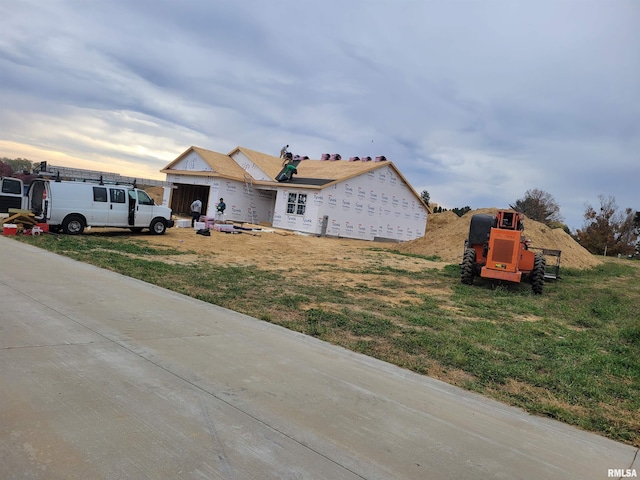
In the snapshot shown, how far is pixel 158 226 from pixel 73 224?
3.75 meters

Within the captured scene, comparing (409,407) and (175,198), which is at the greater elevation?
(175,198)

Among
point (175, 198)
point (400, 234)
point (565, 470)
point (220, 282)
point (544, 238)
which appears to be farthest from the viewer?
point (175, 198)

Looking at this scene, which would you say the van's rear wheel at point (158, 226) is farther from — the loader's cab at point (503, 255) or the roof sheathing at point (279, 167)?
the loader's cab at point (503, 255)

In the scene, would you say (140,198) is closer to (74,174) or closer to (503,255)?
(74,174)

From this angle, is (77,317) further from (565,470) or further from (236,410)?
(565,470)

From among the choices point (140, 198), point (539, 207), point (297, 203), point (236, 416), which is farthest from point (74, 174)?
point (539, 207)

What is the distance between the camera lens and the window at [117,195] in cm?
1814

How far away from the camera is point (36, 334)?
5281mm

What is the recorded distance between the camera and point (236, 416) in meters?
3.77

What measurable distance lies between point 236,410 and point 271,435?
497mm

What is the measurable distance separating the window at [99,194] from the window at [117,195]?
28 centimetres

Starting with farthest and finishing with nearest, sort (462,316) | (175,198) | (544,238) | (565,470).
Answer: (175,198) → (544,238) → (462,316) → (565,470)

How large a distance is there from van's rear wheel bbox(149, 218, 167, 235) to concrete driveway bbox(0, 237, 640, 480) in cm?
1434

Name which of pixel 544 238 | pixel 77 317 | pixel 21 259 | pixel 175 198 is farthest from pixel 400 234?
pixel 77 317
